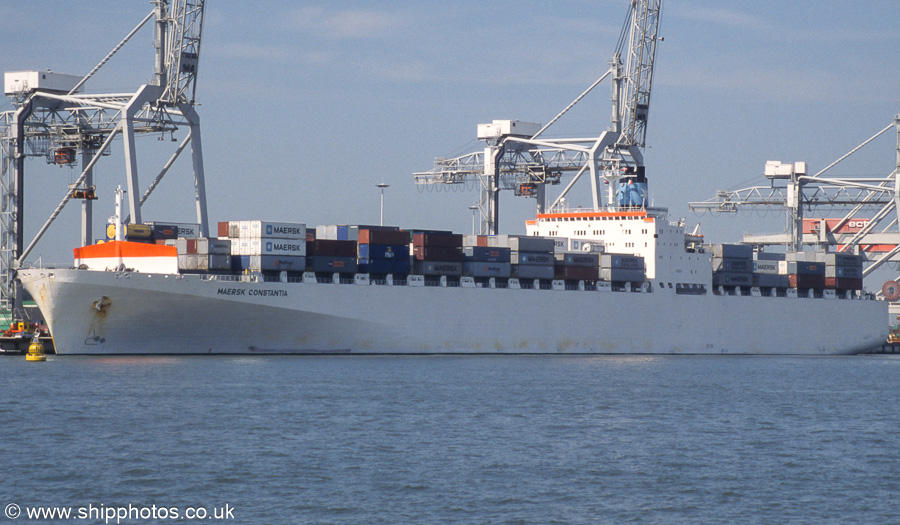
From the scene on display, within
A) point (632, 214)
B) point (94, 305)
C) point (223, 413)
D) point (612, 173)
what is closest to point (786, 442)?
point (223, 413)

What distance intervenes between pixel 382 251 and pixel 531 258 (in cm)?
927

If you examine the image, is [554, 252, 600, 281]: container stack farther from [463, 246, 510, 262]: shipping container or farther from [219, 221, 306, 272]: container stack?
[219, 221, 306, 272]: container stack

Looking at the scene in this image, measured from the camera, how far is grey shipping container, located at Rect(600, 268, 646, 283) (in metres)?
61.0

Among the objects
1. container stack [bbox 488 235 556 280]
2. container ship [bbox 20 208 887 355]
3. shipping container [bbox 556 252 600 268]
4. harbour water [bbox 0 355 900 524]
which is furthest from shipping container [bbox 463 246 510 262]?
harbour water [bbox 0 355 900 524]

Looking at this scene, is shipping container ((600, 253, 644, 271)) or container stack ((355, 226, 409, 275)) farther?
shipping container ((600, 253, 644, 271))

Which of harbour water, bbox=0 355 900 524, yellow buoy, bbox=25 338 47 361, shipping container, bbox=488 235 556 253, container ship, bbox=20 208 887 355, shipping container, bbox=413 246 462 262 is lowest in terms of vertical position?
harbour water, bbox=0 355 900 524

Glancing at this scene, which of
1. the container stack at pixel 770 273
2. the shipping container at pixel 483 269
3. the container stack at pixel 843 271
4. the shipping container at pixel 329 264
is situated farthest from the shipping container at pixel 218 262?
the container stack at pixel 843 271

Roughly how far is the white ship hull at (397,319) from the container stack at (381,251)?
910 mm

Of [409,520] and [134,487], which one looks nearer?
[409,520]

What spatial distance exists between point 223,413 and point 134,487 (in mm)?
9472

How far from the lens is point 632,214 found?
64000 millimetres

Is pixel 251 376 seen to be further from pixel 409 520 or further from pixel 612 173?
pixel 612 173

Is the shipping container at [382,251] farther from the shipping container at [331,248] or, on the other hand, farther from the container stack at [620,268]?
the container stack at [620,268]

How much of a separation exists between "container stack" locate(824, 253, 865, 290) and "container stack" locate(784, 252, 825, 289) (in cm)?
67
